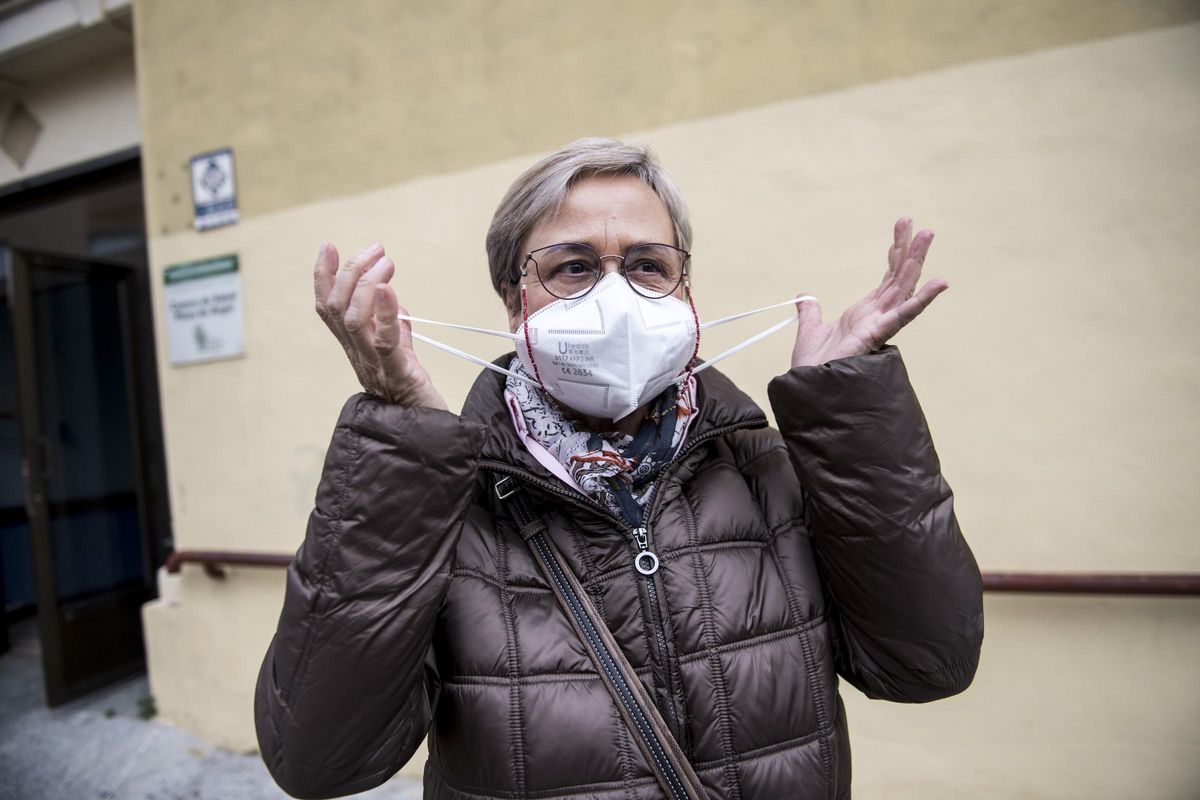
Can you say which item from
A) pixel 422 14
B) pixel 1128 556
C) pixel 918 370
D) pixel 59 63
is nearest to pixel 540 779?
pixel 918 370

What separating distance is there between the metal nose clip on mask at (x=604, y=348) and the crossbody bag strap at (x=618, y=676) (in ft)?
0.85

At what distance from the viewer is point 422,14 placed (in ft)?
9.02

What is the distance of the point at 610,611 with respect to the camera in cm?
107

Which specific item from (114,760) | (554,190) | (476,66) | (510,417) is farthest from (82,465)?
(554,190)

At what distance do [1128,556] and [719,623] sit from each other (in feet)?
5.62

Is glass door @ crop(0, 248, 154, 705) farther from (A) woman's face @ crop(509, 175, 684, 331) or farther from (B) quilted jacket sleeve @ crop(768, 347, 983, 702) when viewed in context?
(B) quilted jacket sleeve @ crop(768, 347, 983, 702)

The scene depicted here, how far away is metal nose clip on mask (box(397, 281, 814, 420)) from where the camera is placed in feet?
3.89

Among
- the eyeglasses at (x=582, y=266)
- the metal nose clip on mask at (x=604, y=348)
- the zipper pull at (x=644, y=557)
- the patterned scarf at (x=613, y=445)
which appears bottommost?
the zipper pull at (x=644, y=557)

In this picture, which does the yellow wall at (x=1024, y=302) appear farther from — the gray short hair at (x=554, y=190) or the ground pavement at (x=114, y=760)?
the ground pavement at (x=114, y=760)

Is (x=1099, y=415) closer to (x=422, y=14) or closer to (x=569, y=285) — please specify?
(x=569, y=285)

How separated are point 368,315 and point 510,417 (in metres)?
0.38

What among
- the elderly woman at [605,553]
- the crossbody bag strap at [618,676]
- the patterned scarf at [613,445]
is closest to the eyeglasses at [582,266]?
the elderly woman at [605,553]

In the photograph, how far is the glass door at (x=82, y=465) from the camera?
3.52 metres

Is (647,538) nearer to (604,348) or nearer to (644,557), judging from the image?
(644,557)
